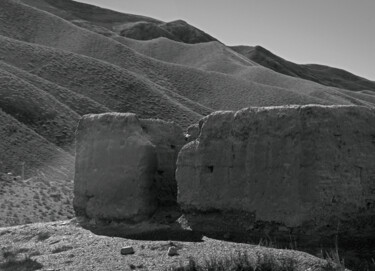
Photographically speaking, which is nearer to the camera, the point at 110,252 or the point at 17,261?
the point at 110,252

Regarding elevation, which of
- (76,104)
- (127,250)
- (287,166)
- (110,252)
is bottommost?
(76,104)

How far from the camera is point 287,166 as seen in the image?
941cm

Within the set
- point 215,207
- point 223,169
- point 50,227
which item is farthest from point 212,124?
point 50,227

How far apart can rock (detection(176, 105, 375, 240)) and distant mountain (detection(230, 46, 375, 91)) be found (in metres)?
137

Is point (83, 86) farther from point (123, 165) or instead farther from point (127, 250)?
point (127, 250)

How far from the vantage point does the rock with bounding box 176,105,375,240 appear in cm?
903

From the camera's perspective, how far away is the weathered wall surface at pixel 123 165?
11.5 m

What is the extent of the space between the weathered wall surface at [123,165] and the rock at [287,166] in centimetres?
139

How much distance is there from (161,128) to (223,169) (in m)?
2.70

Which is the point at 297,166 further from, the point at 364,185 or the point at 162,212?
the point at 162,212

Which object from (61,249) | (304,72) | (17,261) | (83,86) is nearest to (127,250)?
(61,249)

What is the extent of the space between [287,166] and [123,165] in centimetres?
371

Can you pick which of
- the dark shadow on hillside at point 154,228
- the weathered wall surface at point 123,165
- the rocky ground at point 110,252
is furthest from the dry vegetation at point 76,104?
the weathered wall surface at point 123,165

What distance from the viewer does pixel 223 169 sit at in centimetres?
1023
